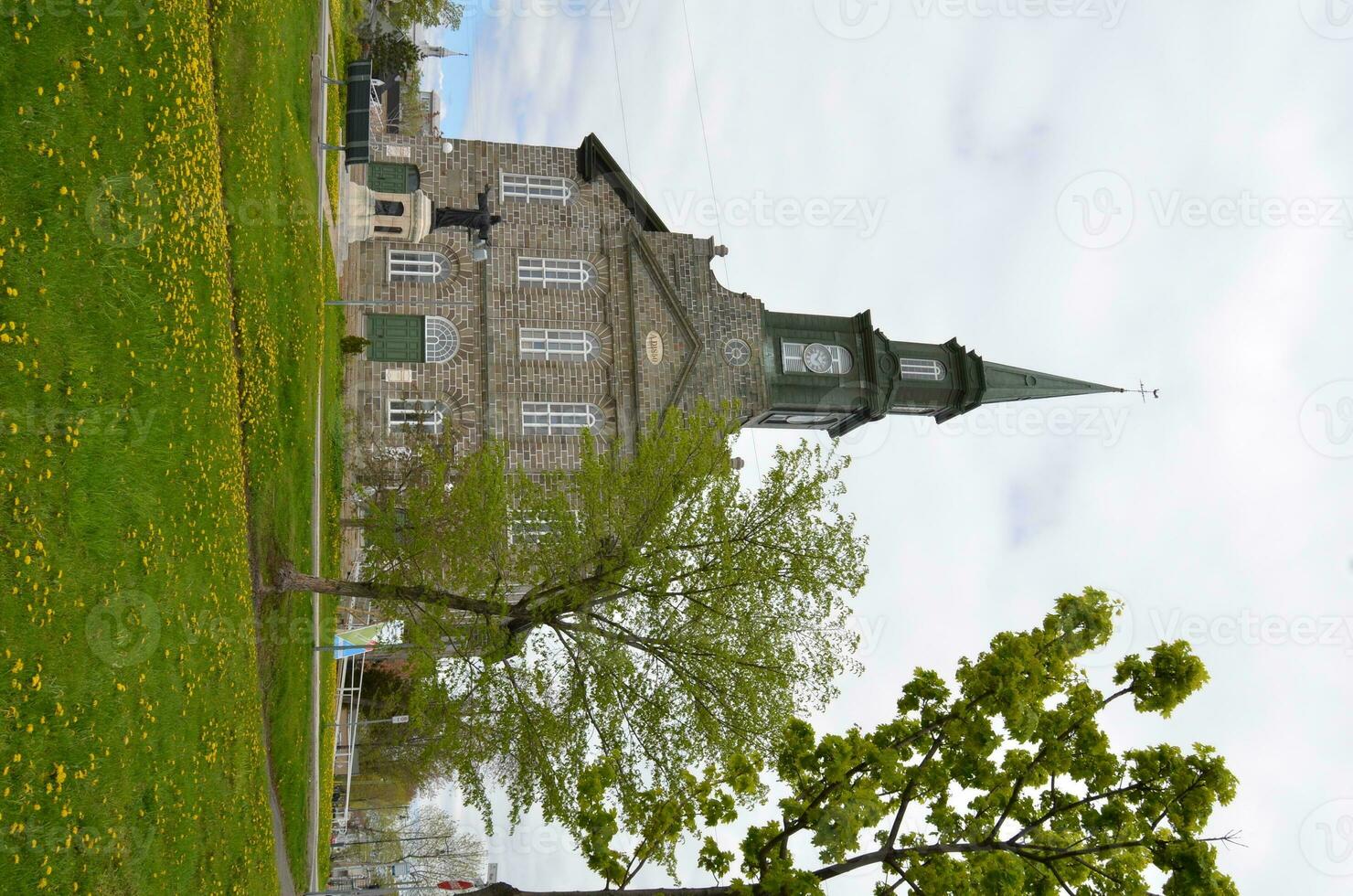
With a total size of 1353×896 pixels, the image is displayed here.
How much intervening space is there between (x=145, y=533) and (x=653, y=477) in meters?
11.7

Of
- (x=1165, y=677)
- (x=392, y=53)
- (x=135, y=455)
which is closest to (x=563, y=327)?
(x=392, y=53)

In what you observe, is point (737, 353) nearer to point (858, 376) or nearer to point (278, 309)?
point (858, 376)

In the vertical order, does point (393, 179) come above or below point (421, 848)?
above

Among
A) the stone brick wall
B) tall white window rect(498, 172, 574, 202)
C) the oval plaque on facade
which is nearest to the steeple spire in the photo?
the stone brick wall

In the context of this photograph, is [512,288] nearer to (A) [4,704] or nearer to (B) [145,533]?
(B) [145,533]

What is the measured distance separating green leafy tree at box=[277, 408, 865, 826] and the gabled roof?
19.2 m

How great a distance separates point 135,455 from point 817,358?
105 feet

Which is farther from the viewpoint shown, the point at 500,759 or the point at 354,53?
the point at 354,53

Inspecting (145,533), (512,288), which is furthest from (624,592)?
(512,288)

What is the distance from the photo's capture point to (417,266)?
37.1m

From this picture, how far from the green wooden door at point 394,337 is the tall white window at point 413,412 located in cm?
175

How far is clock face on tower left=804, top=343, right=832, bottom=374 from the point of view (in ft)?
138

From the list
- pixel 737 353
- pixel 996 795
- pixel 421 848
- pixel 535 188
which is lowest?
pixel 421 848

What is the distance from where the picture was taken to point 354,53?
39.5 m
